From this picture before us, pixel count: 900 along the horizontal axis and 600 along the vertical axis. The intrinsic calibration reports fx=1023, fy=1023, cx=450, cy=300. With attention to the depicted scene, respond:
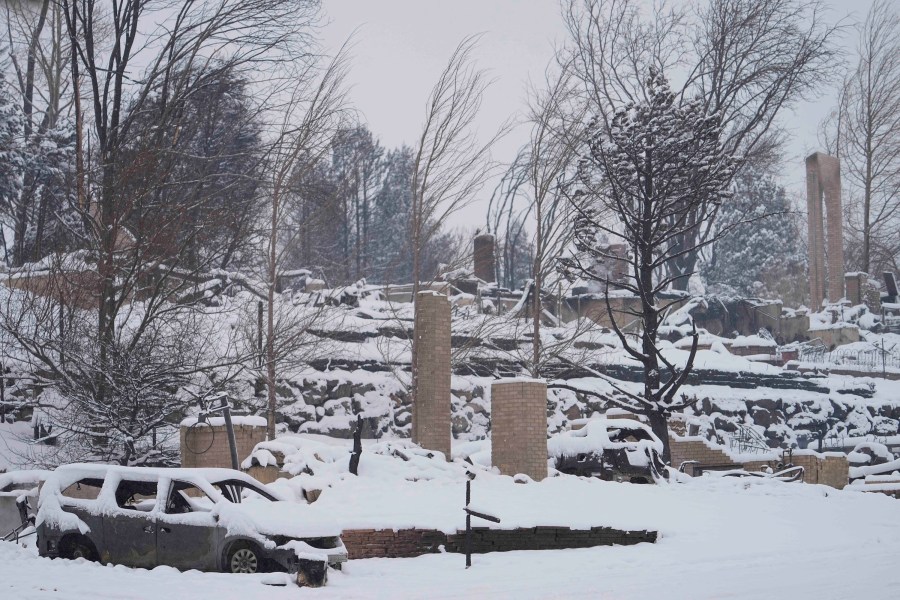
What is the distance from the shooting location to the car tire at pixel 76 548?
11.2 meters

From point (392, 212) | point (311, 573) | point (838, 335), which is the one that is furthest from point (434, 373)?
point (392, 212)

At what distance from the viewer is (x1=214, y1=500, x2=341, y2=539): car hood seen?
35.5ft

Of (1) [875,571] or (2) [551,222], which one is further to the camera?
(2) [551,222]

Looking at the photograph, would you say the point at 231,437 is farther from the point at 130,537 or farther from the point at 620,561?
the point at 620,561

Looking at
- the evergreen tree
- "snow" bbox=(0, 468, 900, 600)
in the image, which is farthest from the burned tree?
the evergreen tree

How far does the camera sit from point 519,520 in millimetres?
13359

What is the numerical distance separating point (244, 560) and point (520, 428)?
6955 millimetres

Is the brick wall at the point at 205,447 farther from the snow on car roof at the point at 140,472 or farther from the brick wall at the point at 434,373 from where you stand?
the snow on car roof at the point at 140,472

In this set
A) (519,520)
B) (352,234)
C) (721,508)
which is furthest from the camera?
(352,234)

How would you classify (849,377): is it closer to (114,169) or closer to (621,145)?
(621,145)

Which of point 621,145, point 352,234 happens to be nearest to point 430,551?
point 621,145

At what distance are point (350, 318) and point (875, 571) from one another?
65.3 ft

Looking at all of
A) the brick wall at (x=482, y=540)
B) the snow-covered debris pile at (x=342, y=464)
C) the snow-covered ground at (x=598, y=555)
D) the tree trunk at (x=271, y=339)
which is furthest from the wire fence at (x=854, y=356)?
the brick wall at (x=482, y=540)

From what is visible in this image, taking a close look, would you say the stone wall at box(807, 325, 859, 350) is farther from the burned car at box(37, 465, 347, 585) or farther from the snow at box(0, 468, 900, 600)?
the burned car at box(37, 465, 347, 585)
